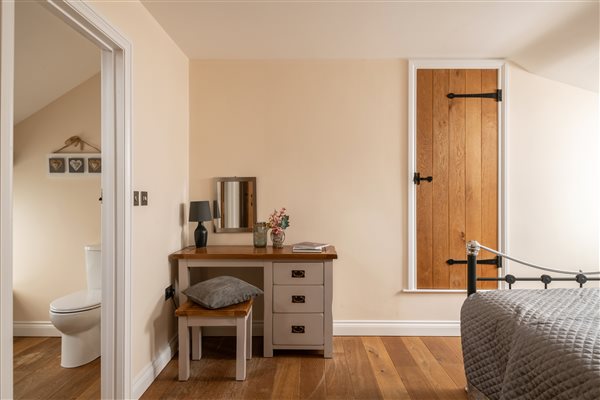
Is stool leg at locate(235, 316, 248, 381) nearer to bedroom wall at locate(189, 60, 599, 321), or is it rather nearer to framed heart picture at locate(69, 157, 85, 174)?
bedroom wall at locate(189, 60, 599, 321)

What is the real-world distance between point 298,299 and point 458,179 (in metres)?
1.70

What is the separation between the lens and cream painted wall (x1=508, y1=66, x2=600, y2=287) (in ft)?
10.3

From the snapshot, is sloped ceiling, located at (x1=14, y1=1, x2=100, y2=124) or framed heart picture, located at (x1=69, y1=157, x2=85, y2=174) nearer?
sloped ceiling, located at (x1=14, y1=1, x2=100, y2=124)

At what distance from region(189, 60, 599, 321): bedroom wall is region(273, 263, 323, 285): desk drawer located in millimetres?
479

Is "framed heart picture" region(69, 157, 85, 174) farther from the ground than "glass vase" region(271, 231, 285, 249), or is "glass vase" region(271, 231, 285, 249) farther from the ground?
"framed heart picture" region(69, 157, 85, 174)

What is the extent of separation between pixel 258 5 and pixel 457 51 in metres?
1.71

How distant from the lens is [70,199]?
10.6 feet

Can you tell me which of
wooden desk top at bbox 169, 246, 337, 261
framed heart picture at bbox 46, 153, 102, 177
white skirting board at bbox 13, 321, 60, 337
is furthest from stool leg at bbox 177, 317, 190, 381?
framed heart picture at bbox 46, 153, 102, 177

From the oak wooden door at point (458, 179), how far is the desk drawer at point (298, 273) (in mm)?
1029

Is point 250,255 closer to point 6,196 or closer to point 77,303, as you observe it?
point 77,303

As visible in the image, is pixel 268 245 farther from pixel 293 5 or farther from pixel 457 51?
pixel 457 51

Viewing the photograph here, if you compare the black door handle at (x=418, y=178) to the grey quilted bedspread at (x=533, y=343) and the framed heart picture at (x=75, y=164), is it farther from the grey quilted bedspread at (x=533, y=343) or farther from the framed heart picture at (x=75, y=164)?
the framed heart picture at (x=75, y=164)

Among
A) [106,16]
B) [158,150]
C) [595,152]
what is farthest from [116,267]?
[595,152]

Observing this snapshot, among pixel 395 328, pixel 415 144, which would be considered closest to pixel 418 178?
pixel 415 144
